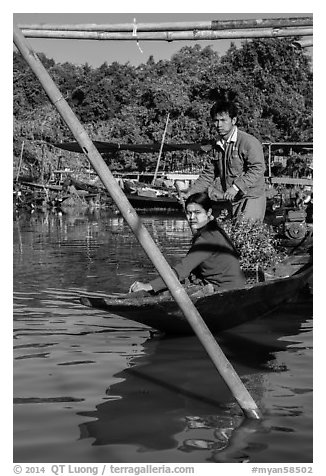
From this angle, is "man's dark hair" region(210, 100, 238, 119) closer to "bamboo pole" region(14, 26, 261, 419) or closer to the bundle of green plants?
the bundle of green plants

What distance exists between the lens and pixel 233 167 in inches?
262

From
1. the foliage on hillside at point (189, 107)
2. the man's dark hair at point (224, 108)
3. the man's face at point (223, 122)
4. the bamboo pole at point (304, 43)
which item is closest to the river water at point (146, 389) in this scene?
the man's face at point (223, 122)

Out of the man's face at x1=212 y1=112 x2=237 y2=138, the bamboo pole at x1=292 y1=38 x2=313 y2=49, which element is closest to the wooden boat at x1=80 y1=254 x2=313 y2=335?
the man's face at x1=212 y1=112 x2=237 y2=138

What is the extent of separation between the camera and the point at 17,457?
3285mm

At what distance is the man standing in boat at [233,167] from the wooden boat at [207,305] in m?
0.84

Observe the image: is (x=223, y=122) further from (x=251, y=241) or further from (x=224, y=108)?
(x=251, y=241)

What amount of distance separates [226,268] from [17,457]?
2.45 metres

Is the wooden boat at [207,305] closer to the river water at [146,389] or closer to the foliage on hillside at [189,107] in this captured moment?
the river water at [146,389]

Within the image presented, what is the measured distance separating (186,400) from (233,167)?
3.02m

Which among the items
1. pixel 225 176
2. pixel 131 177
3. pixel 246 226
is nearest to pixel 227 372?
pixel 246 226

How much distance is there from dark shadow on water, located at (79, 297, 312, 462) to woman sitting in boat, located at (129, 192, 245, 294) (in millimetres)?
461

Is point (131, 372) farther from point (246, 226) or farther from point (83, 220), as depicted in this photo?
point (83, 220)

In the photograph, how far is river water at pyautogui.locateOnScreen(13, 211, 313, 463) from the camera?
3393mm

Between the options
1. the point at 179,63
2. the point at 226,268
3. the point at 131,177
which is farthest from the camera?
the point at 179,63
